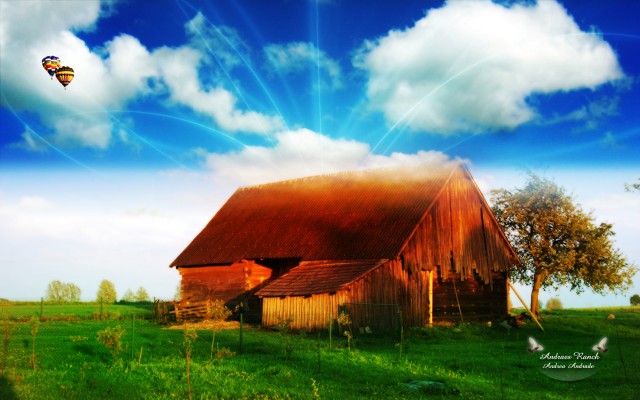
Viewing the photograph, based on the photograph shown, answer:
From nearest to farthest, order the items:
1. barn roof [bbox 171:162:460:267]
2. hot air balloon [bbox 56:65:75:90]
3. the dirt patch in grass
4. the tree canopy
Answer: hot air balloon [bbox 56:65:75:90] < the dirt patch in grass < barn roof [bbox 171:162:460:267] < the tree canopy

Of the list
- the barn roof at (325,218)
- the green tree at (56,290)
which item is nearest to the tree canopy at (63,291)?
the green tree at (56,290)

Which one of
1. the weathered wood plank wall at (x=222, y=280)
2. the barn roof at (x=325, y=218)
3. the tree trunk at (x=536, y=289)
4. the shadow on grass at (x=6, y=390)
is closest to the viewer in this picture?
the shadow on grass at (x=6, y=390)

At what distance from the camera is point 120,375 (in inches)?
590

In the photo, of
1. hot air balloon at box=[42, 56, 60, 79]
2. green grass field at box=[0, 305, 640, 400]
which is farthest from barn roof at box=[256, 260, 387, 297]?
hot air balloon at box=[42, 56, 60, 79]

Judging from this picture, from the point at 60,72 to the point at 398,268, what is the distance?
20.8 m

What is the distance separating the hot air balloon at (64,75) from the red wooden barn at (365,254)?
47.5 ft

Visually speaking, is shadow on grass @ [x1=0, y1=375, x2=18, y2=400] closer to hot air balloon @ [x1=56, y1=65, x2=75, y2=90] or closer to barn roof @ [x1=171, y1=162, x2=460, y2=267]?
barn roof @ [x1=171, y1=162, x2=460, y2=267]

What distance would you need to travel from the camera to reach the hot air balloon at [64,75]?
30.7 meters

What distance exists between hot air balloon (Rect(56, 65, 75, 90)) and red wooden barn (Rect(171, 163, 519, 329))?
570 inches

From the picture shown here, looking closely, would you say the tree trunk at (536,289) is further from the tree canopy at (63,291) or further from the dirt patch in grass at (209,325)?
the tree canopy at (63,291)

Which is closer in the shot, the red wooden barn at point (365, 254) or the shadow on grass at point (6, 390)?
the shadow on grass at point (6, 390)

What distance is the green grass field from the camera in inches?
526

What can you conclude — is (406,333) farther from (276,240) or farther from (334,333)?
(276,240)

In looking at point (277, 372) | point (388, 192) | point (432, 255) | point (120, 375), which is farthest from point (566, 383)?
point (388, 192)
